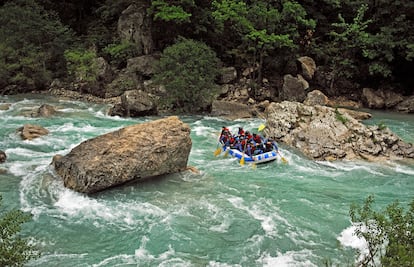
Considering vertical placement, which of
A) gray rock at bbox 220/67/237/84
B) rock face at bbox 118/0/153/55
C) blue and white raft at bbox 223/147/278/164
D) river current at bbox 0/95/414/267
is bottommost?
river current at bbox 0/95/414/267

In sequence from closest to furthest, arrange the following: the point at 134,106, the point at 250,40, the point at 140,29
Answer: the point at 134,106 → the point at 250,40 → the point at 140,29

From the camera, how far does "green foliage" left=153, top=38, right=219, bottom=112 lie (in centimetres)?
1995

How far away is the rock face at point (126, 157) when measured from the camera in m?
9.94

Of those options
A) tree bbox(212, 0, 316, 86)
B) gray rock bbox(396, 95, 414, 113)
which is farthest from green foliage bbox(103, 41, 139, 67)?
gray rock bbox(396, 95, 414, 113)

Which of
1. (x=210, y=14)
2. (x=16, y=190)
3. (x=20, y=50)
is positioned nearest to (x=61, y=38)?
(x=20, y=50)

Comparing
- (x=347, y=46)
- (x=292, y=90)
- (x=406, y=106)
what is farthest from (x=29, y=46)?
(x=406, y=106)

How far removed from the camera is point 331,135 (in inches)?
583

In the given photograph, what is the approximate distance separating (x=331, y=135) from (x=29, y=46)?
1795 cm

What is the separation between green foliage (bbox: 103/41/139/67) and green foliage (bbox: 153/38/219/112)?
4702mm

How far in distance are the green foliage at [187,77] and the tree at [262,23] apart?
308 cm

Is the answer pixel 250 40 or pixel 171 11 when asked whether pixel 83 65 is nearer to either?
pixel 171 11

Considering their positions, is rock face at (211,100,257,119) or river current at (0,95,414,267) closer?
river current at (0,95,414,267)

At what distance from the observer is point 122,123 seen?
1786 cm

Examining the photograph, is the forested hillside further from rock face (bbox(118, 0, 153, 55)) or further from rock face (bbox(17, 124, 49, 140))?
rock face (bbox(17, 124, 49, 140))
